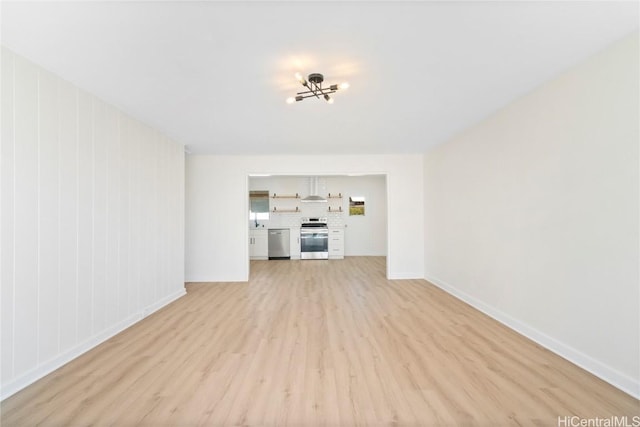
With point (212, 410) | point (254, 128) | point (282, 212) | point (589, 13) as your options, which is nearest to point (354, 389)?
point (212, 410)

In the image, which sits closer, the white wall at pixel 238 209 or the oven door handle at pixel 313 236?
the white wall at pixel 238 209

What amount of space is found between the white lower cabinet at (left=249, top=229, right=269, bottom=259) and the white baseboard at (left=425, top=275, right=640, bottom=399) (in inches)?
223

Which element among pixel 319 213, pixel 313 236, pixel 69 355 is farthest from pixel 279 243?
pixel 69 355

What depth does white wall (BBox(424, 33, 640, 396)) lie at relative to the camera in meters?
1.80

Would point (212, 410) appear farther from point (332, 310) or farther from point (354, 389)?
point (332, 310)

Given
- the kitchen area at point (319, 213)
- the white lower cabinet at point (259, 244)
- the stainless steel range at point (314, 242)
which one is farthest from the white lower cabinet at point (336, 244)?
the white lower cabinet at point (259, 244)

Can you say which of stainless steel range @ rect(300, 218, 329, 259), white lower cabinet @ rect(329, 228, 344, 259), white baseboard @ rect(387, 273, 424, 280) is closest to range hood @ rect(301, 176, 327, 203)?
stainless steel range @ rect(300, 218, 329, 259)

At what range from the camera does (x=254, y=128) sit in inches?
138

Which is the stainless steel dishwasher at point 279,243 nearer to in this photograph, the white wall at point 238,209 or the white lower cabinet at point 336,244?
the white lower cabinet at point 336,244

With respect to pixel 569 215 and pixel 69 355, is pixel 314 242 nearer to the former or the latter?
pixel 69 355

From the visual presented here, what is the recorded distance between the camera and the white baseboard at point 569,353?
178 centimetres

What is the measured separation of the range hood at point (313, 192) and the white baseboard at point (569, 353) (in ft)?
16.8

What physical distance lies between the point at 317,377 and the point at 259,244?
617 cm

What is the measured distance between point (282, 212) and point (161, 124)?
5.03 metres
